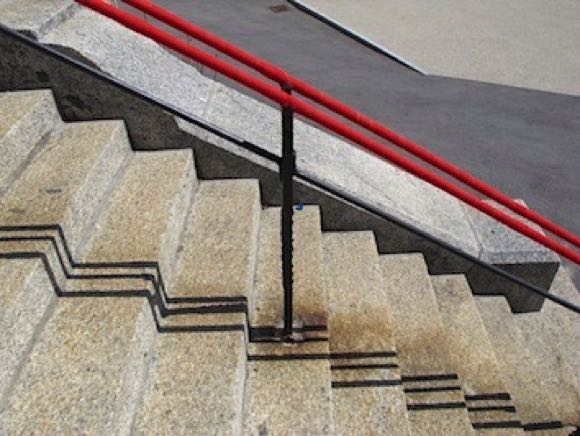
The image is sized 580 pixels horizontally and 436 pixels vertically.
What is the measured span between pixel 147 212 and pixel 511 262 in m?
2.41

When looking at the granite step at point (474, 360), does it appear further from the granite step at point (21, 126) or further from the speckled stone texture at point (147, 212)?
the granite step at point (21, 126)

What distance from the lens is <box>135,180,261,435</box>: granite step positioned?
1977 millimetres

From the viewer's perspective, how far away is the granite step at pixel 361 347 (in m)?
2.29

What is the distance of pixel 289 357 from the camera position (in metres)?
2.36

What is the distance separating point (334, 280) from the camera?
9.71 feet

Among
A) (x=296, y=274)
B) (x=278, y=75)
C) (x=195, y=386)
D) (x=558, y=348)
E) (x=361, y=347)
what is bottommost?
(x=558, y=348)

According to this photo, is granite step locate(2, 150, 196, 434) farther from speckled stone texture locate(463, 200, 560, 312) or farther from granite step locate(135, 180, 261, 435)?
speckled stone texture locate(463, 200, 560, 312)

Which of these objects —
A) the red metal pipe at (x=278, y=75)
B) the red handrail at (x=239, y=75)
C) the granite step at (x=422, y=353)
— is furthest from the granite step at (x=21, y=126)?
the granite step at (x=422, y=353)

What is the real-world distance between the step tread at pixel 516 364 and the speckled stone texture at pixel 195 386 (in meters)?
1.84

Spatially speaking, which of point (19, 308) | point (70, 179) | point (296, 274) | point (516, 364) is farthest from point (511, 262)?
point (19, 308)

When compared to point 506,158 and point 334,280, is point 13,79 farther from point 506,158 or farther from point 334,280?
point 506,158

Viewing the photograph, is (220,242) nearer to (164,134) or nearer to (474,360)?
(164,134)

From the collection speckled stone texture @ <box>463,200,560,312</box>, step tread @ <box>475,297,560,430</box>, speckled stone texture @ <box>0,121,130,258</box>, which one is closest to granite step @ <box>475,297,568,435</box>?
step tread @ <box>475,297,560,430</box>

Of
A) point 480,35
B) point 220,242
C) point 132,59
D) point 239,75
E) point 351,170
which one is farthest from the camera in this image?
point 480,35
